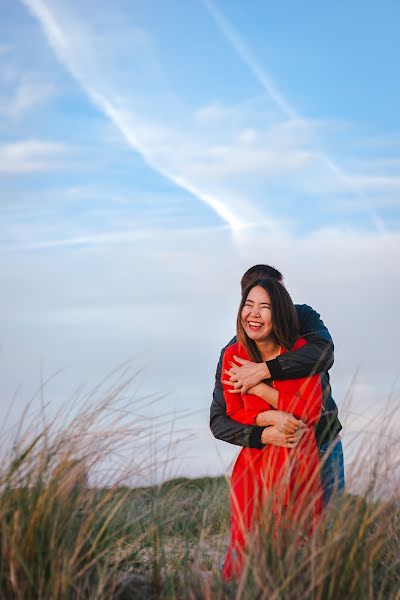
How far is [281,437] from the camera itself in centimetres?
426

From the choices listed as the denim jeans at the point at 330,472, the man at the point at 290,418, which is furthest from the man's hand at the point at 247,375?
the denim jeans at the point at 330,472

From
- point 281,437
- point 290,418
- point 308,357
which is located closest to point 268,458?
point 281,437

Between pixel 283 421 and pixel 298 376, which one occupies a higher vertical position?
pixel 298 376

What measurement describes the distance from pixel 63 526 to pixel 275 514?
3.19 feet

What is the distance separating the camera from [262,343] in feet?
15.2

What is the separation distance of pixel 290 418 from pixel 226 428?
0.56m

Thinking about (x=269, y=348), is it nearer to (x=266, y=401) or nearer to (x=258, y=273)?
(x=266, y=401)

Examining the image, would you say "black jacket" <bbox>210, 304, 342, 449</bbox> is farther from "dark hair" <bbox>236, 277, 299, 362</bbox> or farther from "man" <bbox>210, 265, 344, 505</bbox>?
"dark hair" <bbox>236, 277, 299, 362</bbox>

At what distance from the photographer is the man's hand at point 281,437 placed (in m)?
4.22

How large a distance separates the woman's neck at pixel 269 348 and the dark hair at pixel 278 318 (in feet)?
0.09

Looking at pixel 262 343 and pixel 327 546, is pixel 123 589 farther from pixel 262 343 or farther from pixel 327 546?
pixel 262 343

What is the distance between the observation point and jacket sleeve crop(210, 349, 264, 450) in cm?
446

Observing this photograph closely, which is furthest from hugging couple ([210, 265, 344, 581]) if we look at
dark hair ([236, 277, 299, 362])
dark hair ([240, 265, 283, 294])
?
dark hair ([240, 265, 283, 294])

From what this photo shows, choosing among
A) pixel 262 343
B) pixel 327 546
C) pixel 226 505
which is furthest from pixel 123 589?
pixel 226 505
